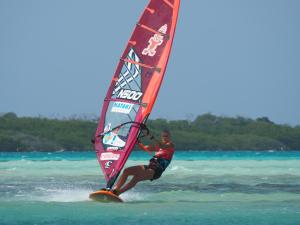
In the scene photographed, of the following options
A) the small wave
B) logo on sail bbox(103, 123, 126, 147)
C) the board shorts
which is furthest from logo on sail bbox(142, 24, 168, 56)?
the small wave

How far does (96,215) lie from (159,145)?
191 centimetres

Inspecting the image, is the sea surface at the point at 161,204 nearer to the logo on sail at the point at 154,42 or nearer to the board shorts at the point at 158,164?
the board shorts at the point at 158,164

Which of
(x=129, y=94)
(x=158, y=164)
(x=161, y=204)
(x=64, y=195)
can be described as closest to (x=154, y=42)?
(x=129, y=94)

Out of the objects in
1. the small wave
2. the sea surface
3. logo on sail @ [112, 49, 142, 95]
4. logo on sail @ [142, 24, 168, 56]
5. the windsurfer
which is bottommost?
the small wave

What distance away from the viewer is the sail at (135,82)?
17938mm

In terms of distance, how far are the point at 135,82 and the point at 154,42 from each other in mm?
839

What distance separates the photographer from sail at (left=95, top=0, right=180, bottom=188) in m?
17.9

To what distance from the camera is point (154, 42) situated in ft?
59.5

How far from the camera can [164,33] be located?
1809 cm

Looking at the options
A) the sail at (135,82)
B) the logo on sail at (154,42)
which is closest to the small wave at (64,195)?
the sail at (135,82)

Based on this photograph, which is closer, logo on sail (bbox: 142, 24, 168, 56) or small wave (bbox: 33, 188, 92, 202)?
logo on sail (bbox: 142, 24, 168, 56)

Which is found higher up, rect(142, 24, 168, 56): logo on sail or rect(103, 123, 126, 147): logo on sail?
rect(142, 24, 168, 56): logo on sail

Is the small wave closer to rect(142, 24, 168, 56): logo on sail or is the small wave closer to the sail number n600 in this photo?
the sail number n600

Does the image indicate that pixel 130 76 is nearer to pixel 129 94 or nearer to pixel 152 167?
pixel 129 94
